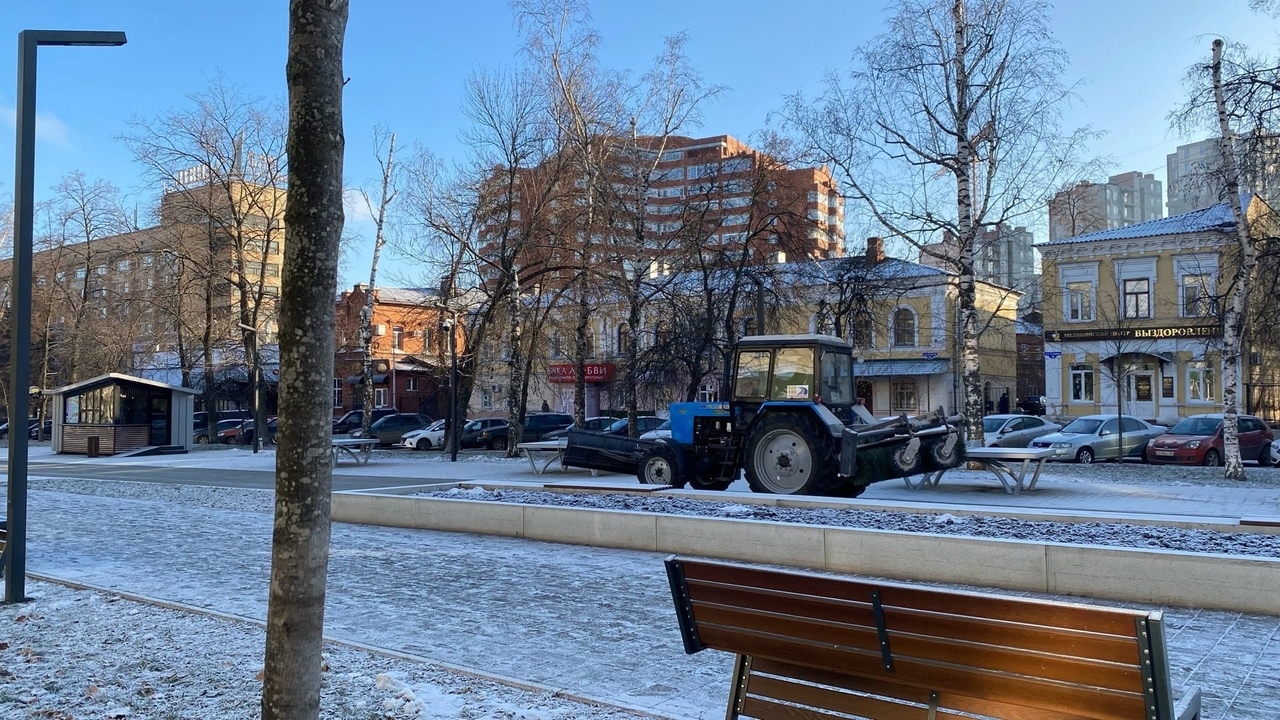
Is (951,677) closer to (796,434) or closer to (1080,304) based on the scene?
(796,434)

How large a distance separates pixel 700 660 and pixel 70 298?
51930 millimetres

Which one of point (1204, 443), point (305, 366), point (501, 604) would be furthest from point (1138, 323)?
point (305, 366)

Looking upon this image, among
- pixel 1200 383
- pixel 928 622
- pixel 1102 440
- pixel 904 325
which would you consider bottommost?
pixel 1102 440

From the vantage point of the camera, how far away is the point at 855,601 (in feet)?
13.3

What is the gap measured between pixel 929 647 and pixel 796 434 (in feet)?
38.3

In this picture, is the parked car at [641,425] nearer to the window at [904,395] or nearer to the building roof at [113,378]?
the building roof at [113,378]

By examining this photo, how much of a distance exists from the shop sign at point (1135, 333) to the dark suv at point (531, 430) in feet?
71.0

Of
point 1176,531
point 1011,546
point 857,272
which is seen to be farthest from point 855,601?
point 857,272

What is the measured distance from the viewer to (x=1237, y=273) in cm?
1992

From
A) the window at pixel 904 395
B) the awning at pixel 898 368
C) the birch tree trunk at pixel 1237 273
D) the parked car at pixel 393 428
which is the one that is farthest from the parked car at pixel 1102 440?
the parked car at pixel 393 428

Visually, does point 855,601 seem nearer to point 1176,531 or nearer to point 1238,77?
point 1176,531

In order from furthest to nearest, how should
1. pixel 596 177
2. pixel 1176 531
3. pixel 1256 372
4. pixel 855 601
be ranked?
pixel 1256 372 < pixel 596 177 < pixel 1176 531 < pixel 855 601

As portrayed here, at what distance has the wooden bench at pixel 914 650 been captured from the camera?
3.41 metres

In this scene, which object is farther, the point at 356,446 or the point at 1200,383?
the point at 1200,383
